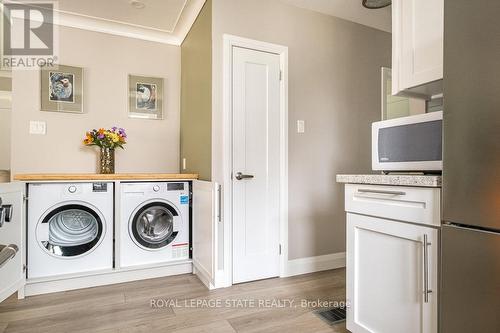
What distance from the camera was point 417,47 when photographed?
5.38ft

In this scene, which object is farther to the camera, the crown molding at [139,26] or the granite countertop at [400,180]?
the crown molding at [139,26]

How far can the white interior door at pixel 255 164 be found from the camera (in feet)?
8.30

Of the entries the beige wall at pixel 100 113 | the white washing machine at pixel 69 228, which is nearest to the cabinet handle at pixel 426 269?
the white washing machine at pixel 69 228

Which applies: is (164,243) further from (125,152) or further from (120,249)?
(125,152)

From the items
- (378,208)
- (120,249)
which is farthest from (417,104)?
(120,249)

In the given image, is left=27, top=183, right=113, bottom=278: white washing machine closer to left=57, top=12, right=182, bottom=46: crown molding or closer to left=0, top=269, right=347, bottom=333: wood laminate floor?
left=0, top=269, right=347, bottom=333: wood laminate floor

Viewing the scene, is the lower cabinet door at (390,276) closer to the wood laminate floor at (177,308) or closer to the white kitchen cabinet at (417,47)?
the wood laminate floor at (177,308)

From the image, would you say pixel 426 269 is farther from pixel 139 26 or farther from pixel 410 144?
pixel 139 26

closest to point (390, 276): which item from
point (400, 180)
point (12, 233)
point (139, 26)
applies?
point (400, 180)

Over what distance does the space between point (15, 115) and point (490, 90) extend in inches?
141

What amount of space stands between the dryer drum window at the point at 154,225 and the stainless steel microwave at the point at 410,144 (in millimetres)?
1900

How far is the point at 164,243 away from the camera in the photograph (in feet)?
8.93

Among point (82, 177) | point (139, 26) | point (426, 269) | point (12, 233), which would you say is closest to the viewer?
point (426, 269)

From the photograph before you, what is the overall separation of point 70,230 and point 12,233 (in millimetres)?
450
